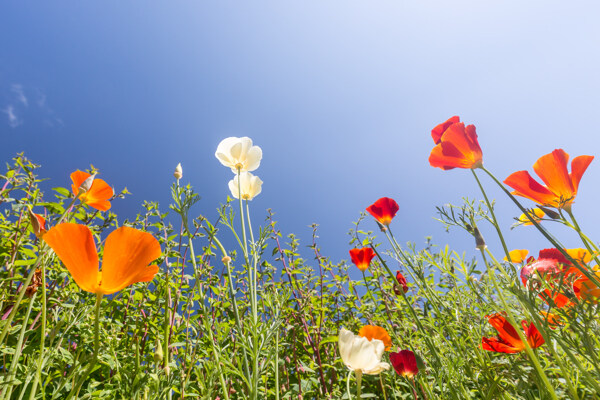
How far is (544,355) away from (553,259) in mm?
502

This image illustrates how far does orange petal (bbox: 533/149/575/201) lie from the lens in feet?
2.64

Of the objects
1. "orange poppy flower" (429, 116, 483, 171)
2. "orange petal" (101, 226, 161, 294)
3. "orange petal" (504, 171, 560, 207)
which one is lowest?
"orange petal" (101, 226, 161, 294)

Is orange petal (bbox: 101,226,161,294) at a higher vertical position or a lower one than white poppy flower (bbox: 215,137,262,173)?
lower

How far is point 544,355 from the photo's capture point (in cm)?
113

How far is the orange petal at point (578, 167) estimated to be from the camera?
0.80m

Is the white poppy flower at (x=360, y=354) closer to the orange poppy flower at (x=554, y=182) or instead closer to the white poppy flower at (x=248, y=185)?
the orange poppy flower at (x=554, y=182)

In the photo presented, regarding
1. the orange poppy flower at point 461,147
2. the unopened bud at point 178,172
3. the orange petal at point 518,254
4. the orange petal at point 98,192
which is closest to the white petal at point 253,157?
the unopened bud at point 178,172

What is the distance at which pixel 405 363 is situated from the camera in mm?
1206

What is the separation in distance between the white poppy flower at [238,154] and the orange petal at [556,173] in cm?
98

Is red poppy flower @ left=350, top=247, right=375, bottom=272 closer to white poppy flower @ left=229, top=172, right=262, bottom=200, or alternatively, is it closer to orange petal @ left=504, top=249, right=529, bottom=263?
white poppy flower @ left=229, top=172, right=262, bottom=200

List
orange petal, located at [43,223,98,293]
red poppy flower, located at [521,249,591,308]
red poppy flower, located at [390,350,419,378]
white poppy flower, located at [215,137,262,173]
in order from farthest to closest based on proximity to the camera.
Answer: white poppy flower, located at [215,137,262,173]
red poppy flower, located at [390,350,419,378]
red poppy flower, located at [521,249,591,308]
orange petal, located at [43,223,98,293]

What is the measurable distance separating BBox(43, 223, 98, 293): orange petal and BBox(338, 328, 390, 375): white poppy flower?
27.7 inches

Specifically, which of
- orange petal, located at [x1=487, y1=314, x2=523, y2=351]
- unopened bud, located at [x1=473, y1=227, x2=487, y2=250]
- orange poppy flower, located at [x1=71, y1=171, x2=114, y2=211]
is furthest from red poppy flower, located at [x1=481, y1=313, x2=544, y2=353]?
orange poppy flower, located at [x1=71, y1=171, x2=114, y2=211]

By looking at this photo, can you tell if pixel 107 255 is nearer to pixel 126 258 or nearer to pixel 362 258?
pixel 126 258
